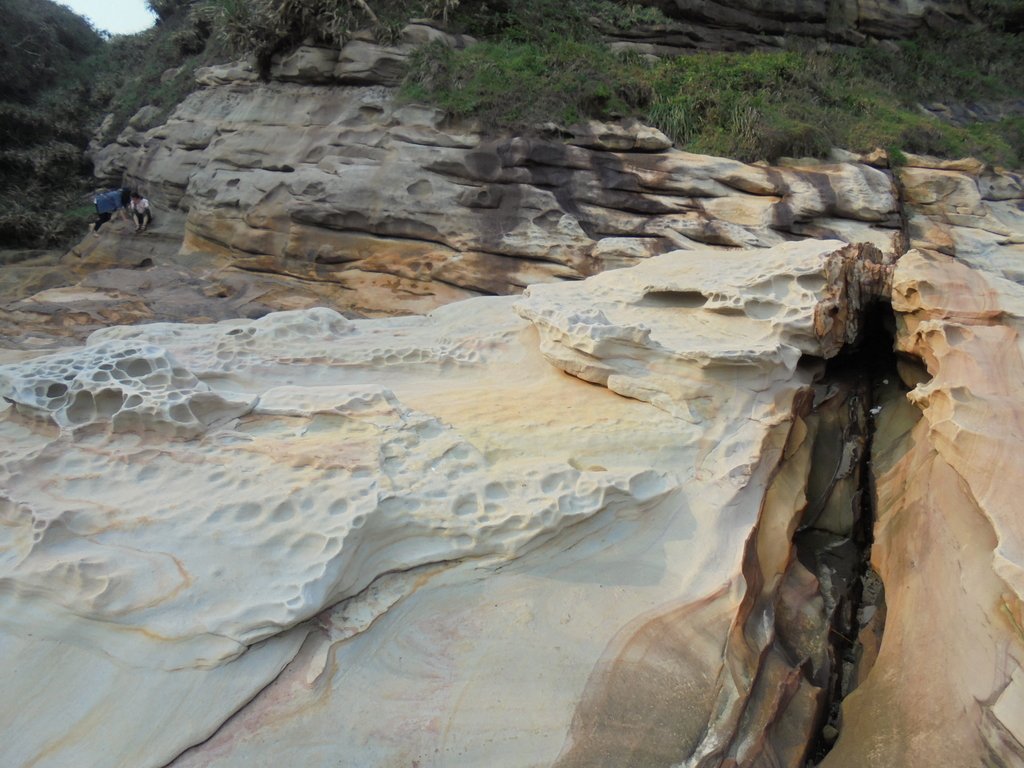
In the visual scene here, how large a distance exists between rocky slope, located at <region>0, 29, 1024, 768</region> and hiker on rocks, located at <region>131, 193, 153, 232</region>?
438cm

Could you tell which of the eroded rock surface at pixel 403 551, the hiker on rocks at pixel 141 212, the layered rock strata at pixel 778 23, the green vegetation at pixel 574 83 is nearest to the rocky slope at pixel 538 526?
the eroded rock surface at pixel 403 551

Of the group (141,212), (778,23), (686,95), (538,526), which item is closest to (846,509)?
(538,526)

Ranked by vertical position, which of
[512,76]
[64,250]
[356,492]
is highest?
[512,76]

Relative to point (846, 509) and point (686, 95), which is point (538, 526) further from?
point (686, 95)

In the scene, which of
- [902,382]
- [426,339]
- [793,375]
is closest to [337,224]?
[426,339]

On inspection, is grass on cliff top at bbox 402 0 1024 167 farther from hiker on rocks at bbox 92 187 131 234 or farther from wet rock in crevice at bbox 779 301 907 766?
hiker on rocks at bbox 92 187 131 234

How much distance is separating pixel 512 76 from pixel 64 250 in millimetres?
8229

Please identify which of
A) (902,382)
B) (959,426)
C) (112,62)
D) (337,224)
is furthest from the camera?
(112,62)

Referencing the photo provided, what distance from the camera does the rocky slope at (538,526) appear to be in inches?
105

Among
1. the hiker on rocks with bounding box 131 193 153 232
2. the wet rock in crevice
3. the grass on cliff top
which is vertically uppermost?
the grass on cliff top

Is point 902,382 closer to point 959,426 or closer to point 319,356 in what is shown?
point 959,426

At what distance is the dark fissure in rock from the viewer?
12.1 ft

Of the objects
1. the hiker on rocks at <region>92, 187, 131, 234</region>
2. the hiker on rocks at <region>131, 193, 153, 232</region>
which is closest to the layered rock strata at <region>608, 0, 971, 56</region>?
the hiker on rocks at <region>131, 193, 153, 232</region>

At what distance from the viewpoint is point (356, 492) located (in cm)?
322
